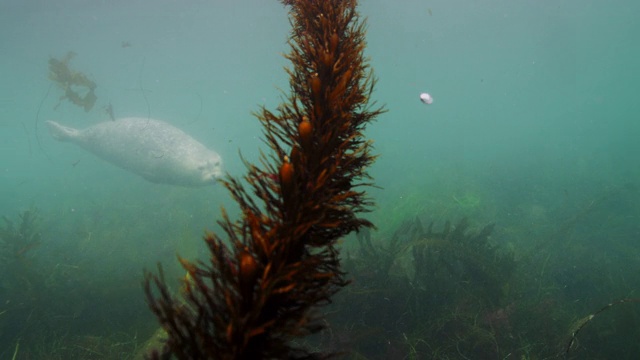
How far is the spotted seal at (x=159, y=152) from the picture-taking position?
37.0ft

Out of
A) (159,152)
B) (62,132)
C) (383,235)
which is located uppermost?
(62,132)

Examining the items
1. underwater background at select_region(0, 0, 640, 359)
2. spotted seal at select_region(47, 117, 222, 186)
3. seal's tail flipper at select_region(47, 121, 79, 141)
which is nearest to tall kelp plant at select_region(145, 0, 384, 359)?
underwater background at select_region(0, 0, 640, 359)

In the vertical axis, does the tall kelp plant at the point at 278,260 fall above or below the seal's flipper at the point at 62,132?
below

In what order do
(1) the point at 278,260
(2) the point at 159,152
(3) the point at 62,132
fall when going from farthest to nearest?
(3) the point at 62,132 < (2) the point at 159,152 < (1) the point at 278,260

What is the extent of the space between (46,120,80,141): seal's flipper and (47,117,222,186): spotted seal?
2677 mm

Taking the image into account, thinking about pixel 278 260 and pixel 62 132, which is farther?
pixel 62 132

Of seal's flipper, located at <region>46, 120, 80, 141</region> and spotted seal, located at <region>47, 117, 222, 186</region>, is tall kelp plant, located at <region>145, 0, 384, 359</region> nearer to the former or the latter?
spotted seal, located at <region>47, 117, 222, 186</region>

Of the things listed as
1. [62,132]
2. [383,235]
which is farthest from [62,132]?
[383,235]

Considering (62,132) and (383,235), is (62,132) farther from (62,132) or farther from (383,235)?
(383,235)

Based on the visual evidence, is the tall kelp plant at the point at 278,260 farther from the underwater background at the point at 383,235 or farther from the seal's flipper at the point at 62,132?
the seal's flipper at the point at 62,132

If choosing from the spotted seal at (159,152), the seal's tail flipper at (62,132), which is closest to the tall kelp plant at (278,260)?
the spotted seal at (159,152)

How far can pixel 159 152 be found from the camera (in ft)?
36.8

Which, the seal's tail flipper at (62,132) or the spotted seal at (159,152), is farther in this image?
the seal's tail flipper at (62,132)

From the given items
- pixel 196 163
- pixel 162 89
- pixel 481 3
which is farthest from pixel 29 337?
pixel 162 89
